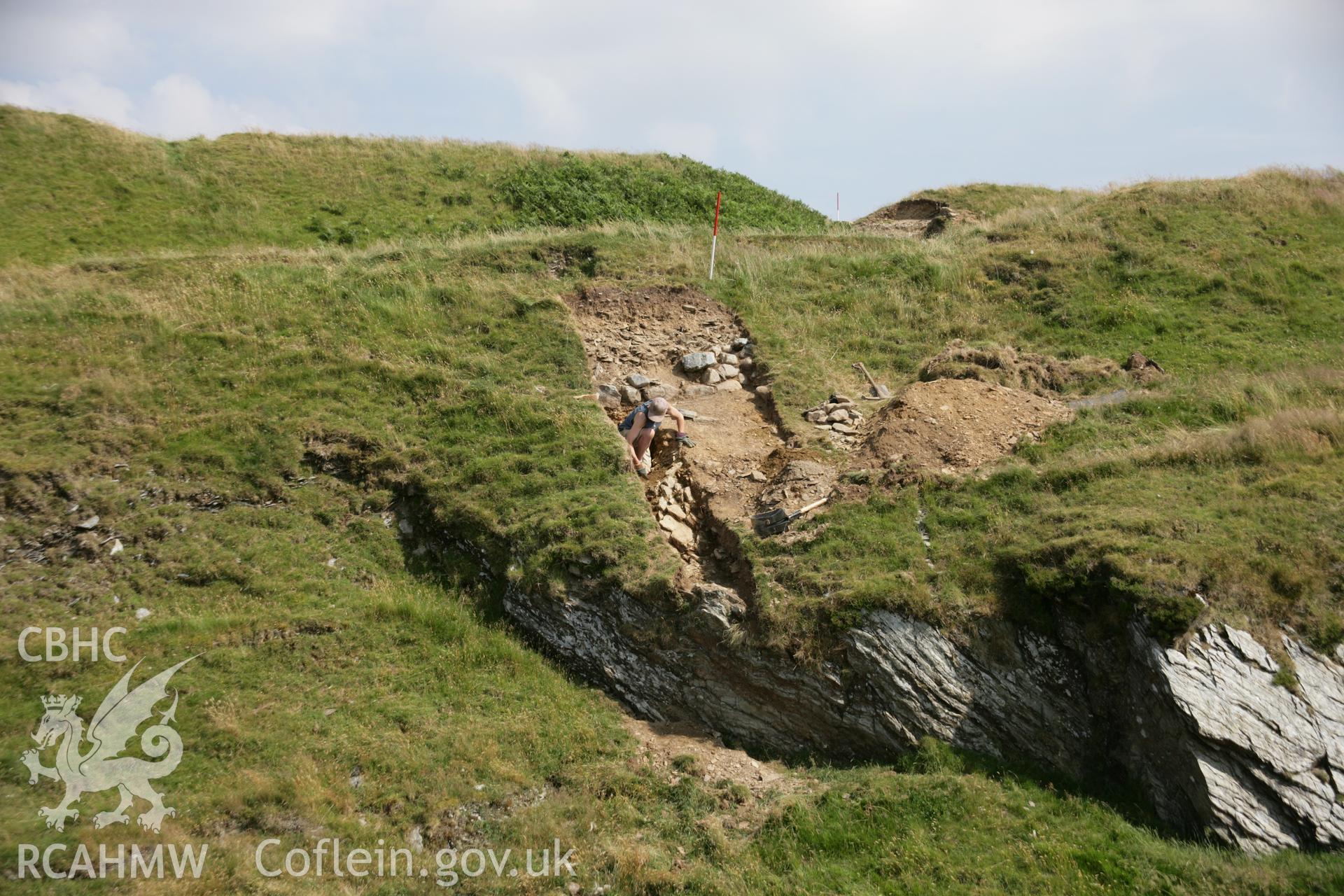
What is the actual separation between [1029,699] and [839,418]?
20.2ft

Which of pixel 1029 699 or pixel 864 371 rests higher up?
pixel 864 371

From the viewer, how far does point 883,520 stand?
1244cm

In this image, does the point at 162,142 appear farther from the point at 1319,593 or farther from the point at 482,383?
the point at 1319,593

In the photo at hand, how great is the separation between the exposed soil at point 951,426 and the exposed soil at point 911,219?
13756 millimetres

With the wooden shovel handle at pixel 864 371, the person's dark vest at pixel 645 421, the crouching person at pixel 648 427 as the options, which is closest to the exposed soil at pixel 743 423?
the crouching person at pixel 648 427

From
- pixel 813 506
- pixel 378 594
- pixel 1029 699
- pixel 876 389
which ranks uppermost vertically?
pixel 876 389

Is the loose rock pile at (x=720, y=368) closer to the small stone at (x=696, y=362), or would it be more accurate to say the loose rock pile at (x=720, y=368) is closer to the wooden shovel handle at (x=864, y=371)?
the small stone at (x=696, y=362)

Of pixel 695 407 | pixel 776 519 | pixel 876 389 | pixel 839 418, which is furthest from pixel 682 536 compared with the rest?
pixel 876 389

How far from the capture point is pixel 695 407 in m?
16.2

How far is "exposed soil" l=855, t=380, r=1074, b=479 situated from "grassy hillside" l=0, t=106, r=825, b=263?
44.6ft

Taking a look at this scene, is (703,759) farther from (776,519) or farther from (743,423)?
(743,423)

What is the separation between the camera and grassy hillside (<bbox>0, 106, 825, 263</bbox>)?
75.6ft

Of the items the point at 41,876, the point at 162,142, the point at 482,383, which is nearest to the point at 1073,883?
the point at 41,876

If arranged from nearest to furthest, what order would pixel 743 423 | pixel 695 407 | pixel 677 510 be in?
pixel 677 510
pixel 743 423
pixel 695 407
